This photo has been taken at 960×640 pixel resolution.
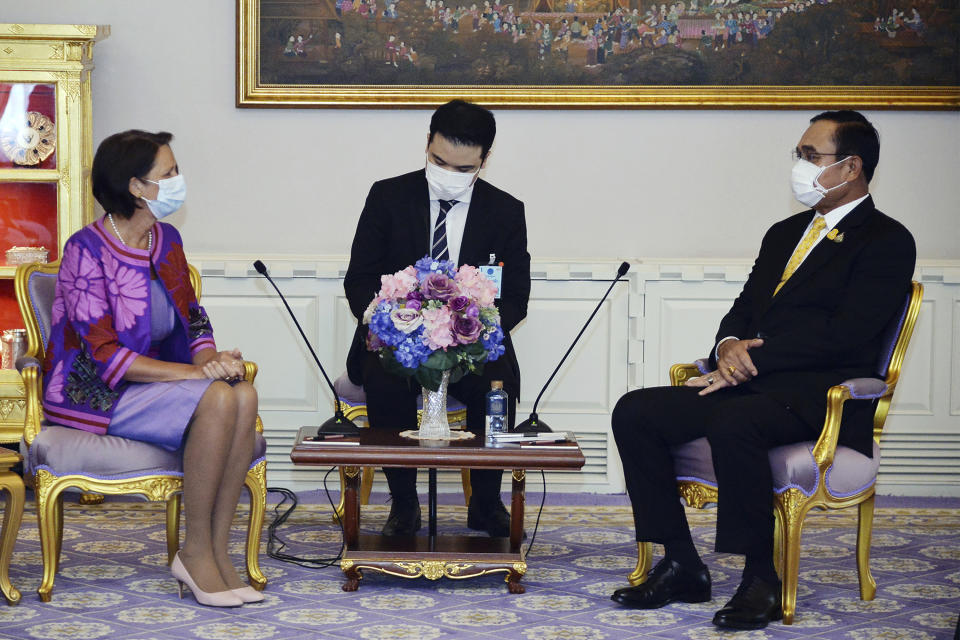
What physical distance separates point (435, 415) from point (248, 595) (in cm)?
68

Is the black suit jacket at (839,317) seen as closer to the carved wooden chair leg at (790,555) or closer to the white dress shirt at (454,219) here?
the carved wooden chair leg at (790,555)

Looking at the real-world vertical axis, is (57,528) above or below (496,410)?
below

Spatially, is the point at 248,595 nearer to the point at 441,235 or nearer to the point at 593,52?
the point at 441,235

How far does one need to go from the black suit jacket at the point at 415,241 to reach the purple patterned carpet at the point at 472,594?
2.35 ft

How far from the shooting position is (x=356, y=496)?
3.22 metres

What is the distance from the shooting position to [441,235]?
3877mm

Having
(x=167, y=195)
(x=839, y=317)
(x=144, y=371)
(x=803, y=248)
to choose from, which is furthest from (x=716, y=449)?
(x=167, y=195)

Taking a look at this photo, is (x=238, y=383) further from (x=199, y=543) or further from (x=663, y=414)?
(x=663, y=414)

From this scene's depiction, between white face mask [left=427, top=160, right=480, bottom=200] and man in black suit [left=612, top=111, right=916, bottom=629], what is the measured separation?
937 mm

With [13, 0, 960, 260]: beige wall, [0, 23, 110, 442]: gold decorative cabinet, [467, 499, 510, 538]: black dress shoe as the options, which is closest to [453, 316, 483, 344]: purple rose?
[467, 499, 510, 538]: black dress shoe

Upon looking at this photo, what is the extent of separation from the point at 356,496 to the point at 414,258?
960 millimetres

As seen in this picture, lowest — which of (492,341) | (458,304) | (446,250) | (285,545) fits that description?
(285,545)

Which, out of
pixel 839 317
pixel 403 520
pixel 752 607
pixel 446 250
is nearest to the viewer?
pixel 752 607

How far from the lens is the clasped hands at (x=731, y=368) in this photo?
316cm
